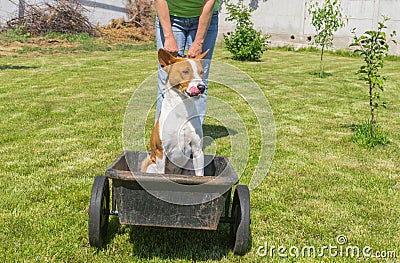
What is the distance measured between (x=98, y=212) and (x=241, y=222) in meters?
0.79

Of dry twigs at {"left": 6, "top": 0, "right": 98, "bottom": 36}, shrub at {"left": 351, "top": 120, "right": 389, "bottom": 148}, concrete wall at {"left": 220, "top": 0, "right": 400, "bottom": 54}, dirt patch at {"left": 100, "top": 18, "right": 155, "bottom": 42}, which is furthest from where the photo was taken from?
dirt patch at {"left": 100, "top": 18, "right": 155, "bottom": 42}

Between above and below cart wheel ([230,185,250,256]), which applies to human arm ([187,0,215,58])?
above

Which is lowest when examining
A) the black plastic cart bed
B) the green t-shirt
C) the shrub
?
the shrub

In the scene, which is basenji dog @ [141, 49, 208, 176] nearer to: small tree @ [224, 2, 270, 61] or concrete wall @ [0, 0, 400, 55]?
small tree @ [224, 2, 270, 61]

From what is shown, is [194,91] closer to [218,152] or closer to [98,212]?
[98,212]

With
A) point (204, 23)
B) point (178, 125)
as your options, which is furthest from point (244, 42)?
point (178, 125)

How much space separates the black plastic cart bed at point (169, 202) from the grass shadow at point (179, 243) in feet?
0.66

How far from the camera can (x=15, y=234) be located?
9.21ft

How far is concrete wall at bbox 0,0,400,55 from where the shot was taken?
16.4m

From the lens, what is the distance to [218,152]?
4.71m

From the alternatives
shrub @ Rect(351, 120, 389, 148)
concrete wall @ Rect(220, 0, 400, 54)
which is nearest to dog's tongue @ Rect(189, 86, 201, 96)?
shrub @ Rect(351, 120, 389, 148)

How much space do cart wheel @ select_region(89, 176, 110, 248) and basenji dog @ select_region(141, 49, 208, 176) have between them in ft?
1.17

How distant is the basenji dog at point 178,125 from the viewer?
2668mm

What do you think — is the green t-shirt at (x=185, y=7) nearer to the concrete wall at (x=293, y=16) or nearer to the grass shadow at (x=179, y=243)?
the grass shadow at (x=179, y=243)
